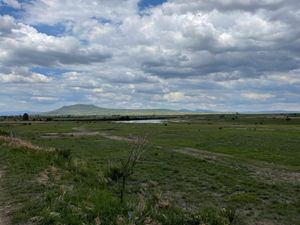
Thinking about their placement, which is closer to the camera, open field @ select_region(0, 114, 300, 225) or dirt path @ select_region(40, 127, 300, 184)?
open field @ select_region(0, 114, 300, 225)

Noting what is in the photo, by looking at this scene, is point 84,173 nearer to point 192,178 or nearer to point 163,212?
point 192,178

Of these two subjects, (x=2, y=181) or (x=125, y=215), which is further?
(x=2, y=181)

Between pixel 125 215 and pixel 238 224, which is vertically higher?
pixel 125 215

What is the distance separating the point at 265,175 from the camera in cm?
2306

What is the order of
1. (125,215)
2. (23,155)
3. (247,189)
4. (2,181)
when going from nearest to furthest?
1. (125,215)
2. (2,181)
3. (247,189)
4. (23,155)

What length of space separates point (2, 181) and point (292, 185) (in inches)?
559

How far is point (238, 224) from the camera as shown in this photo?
13305 millimetres

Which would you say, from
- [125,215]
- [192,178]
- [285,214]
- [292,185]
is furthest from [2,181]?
[292,185]

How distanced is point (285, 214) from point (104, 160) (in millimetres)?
16558

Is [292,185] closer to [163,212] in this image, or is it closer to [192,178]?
[192,178]

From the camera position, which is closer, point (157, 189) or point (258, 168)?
point (157, 189)

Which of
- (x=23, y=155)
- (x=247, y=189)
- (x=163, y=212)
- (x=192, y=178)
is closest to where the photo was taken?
(x=163, y=212)

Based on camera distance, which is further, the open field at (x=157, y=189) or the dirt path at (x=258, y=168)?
the dirt path at (x=258, y=168)

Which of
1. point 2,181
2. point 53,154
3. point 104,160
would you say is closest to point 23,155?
point 53,154
